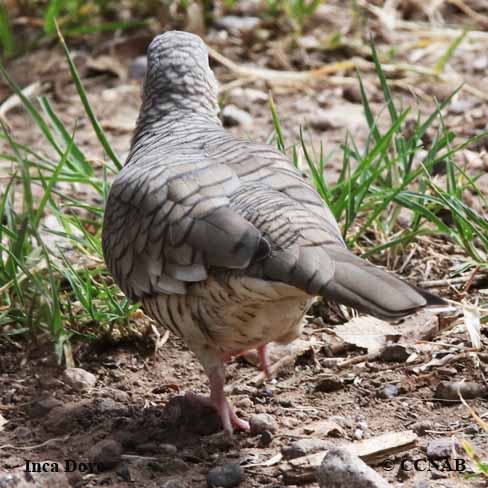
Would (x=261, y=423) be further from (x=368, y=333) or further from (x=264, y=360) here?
(x=368, y=333)

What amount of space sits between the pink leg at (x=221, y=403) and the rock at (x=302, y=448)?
32 cm

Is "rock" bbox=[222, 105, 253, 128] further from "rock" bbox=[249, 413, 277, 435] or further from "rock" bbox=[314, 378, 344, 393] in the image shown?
"rock" bbox=[249, 413, 277, 435]

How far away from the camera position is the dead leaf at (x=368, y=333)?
4434 mm

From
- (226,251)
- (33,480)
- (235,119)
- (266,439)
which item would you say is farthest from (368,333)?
(235,119)

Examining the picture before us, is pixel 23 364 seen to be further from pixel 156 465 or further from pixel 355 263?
pixel 355 263

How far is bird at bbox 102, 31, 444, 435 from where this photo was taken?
3248mm

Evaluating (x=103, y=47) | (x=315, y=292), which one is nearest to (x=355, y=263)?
(x=315, y=292)

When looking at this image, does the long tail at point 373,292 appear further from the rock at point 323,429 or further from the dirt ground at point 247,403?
the rock at point 323,429

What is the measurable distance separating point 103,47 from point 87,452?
4579 millimetres

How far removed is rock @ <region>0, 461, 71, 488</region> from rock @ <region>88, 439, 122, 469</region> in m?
0.23

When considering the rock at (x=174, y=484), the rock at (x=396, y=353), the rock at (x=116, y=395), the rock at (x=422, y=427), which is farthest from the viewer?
the rock at (x=396, y=353)

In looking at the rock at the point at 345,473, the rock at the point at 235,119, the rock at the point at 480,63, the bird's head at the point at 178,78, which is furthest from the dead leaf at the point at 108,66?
the rock at the point at 345,473
